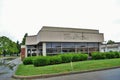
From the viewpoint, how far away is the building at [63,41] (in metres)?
29.4

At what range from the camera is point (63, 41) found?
30.6m

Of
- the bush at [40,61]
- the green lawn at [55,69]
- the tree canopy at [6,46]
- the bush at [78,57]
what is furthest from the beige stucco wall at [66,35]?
the tree canopy at [6,46]

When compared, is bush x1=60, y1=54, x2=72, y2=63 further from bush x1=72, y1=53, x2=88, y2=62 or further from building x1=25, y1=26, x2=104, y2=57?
building x1=25, y1=26, x2=104, y2=57

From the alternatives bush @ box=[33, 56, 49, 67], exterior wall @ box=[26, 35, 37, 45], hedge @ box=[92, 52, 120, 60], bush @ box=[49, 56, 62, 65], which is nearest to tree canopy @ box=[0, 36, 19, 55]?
bush @ box=[33, 56, 49, 67]

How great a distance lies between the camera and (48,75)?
536 inches

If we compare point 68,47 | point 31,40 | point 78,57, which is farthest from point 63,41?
point 31,40

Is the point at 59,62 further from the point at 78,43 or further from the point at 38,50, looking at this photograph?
the point at 38,50

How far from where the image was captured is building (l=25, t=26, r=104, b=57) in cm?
2941

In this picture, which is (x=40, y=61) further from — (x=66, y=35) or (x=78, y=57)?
(x=66, y=35)

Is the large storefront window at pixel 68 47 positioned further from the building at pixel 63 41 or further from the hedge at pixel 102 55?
the hedge at pixel 102 55

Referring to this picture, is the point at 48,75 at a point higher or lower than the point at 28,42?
lower

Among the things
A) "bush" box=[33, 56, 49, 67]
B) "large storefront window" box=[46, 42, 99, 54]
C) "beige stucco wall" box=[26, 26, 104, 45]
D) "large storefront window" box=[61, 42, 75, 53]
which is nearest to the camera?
"bush" box=[33, 56, 49, 67]

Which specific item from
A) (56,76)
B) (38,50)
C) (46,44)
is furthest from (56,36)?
(56,76)

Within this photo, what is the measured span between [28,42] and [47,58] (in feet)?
59.8
